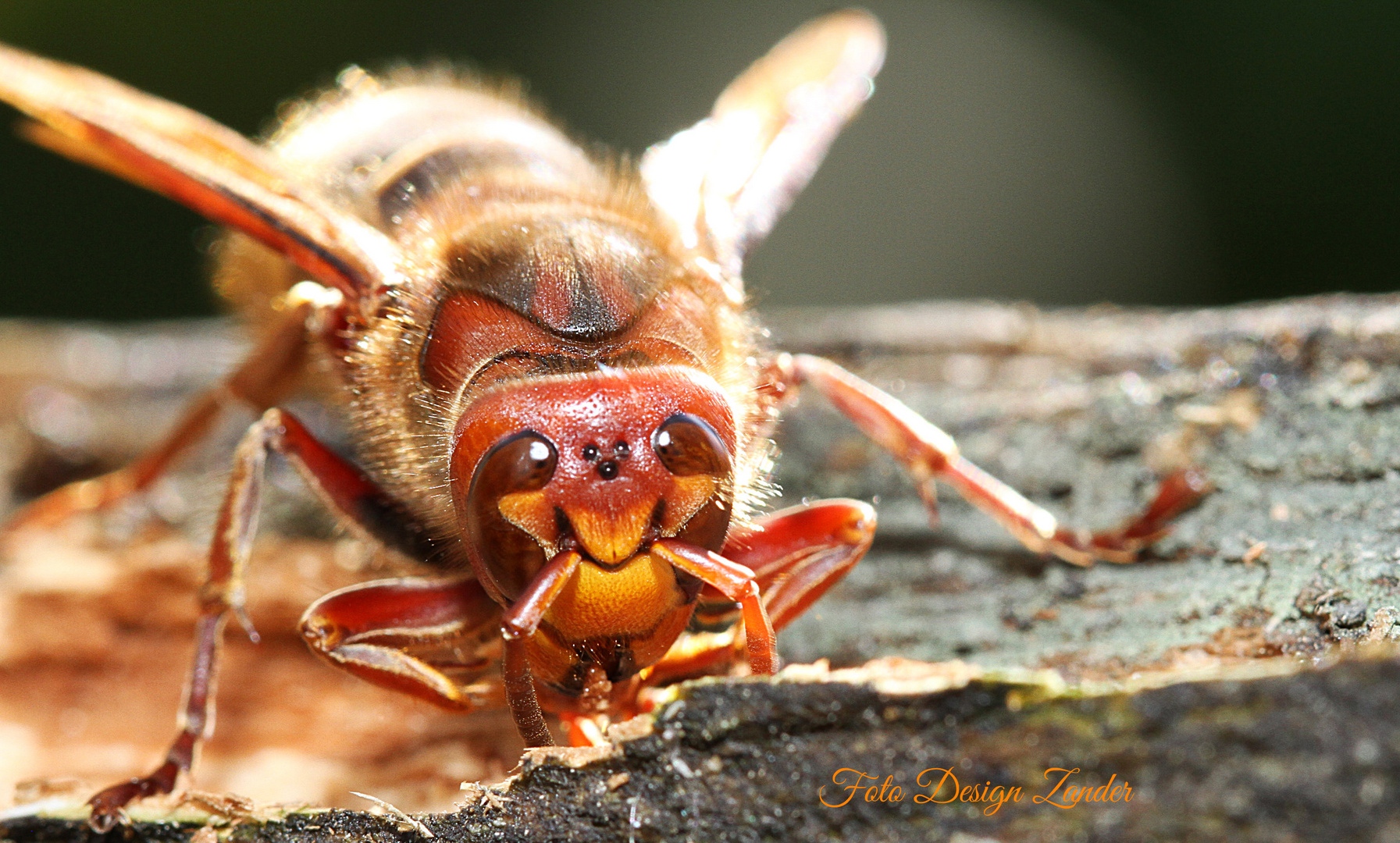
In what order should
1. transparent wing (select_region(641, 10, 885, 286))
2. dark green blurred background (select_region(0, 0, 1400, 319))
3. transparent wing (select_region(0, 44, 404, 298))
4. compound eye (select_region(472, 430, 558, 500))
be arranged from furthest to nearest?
dark green blurred background (select_region(0, 0, 1400, 319)), transparent wing (select_region(641, 10, 885, 286)), transparent wing (select_region(0, 44, 404, 298)), compound eye (select_region(472, 430, 558, 500))

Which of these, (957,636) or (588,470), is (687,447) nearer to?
(588,470)

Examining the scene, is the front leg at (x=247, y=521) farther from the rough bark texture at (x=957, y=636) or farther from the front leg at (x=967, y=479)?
the front leg at (x=967, y=479)

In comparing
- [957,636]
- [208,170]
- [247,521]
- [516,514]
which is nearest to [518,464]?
[516,514]

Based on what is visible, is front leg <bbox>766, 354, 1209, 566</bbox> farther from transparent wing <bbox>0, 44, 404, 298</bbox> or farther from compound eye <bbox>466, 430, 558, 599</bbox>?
transparent wing <bbox>0, 44, 404, 298</bbox>

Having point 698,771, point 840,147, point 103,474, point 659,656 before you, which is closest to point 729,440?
point 659,656

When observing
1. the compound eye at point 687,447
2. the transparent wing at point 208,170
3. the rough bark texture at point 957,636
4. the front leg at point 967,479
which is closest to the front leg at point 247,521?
the rough bark texture at point 957,636

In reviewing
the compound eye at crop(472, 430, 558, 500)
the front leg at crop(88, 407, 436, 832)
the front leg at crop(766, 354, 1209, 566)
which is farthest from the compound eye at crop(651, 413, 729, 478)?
the front leg at crop(88, 407, 436, 832)
